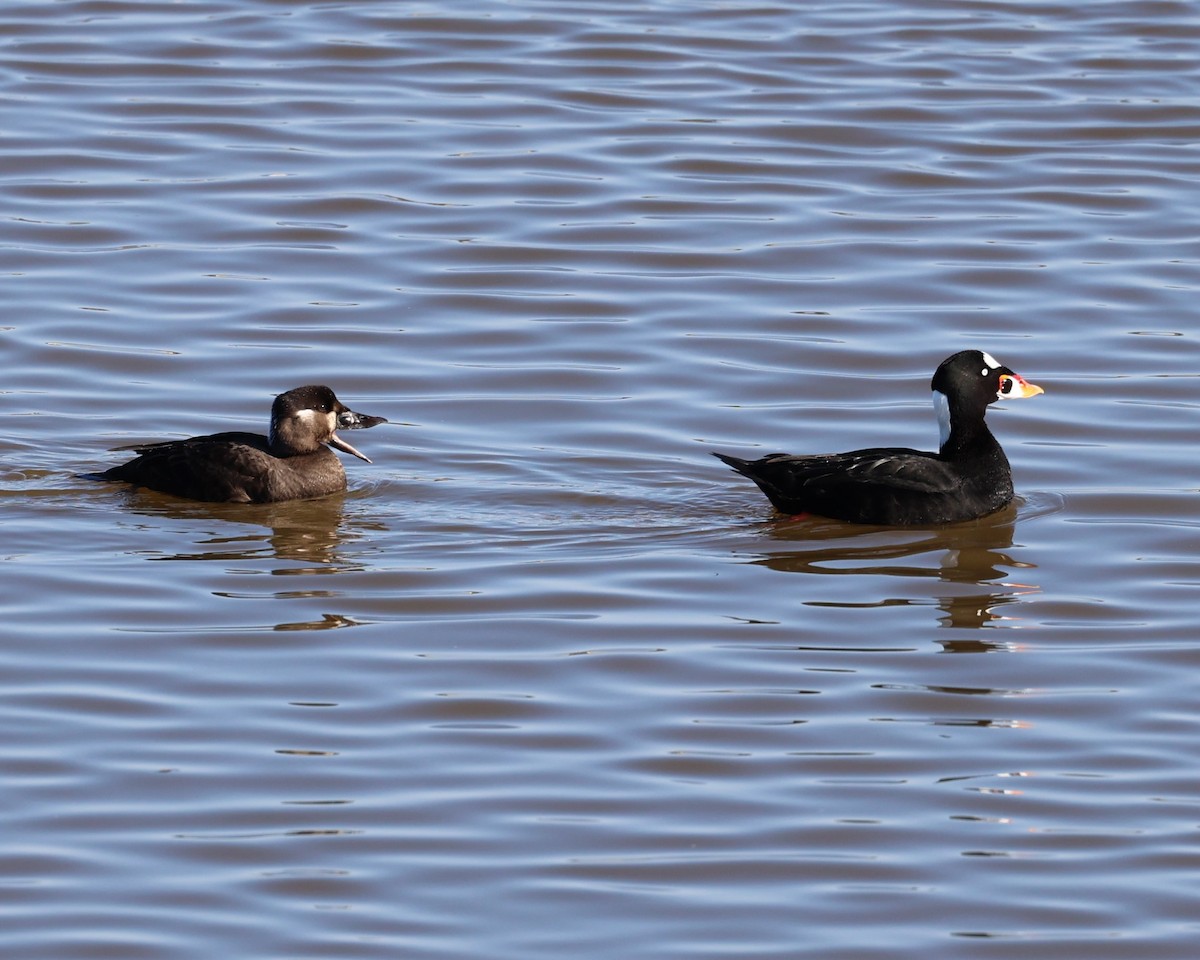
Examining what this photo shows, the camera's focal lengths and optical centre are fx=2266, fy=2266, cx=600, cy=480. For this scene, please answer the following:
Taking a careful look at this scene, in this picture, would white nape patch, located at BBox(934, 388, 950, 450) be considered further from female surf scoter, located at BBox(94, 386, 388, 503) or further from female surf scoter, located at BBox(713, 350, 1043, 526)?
female surf scoter, located at BBox(94, 386, 388, 503)

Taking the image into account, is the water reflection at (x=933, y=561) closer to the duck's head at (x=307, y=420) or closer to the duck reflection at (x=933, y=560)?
the duck reflection at (x=933, y=560)

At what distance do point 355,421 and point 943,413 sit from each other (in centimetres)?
A: 319

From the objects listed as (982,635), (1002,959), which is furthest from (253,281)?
(1002,959)

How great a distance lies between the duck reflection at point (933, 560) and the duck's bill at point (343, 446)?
2.43m

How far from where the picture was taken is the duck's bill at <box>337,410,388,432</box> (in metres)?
12.3

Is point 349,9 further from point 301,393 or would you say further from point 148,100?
point 301,393

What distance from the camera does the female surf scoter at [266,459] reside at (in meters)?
11.8

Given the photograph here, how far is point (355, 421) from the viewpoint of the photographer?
40.4ft

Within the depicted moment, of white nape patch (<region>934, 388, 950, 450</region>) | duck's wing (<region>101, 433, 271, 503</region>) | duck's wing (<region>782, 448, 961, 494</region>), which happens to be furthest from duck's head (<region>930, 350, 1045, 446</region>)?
duck's wing (<region>101, 433, 271, 503</region>)

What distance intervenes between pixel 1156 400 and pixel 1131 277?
238cm

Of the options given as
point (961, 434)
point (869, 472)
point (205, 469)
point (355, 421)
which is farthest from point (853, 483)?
point (205, 469)

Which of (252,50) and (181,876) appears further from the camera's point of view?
(252,50)

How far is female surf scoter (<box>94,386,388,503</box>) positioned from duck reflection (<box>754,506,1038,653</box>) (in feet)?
8.13

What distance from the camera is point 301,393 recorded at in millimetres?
12242
